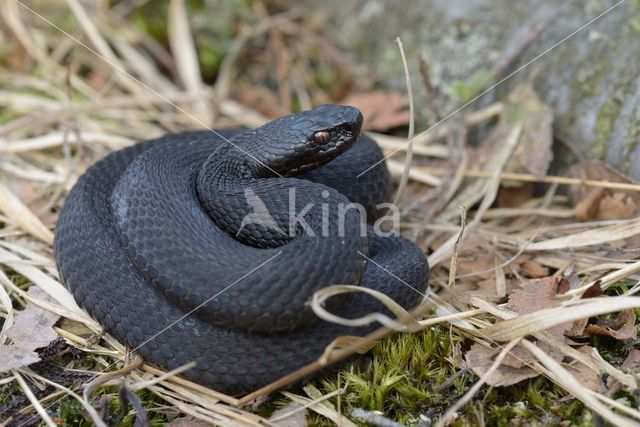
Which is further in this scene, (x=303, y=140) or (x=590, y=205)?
(x=590, y=205)

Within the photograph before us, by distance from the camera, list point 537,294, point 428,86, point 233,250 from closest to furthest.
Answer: point 233,250 < point 537,294 < point 428,86

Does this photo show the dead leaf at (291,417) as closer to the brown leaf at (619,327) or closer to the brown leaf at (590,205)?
the brown leaf at (619,327)

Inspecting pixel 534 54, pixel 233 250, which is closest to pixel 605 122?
pixel 534 54

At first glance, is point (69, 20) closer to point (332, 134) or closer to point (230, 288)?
point (332, 134)

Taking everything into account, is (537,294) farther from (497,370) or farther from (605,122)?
(605,122)

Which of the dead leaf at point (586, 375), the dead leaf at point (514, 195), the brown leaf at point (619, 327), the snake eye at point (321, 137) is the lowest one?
the dead leaf at point (586, 375)

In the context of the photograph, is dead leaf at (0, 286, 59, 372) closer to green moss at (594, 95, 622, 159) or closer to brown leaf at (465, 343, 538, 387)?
brown leaf at (465, 343, 538, 387)

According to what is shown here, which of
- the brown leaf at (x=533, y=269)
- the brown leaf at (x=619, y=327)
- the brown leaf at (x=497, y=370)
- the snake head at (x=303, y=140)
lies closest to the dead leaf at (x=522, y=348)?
the brown leaf at (x=497, y=370)
